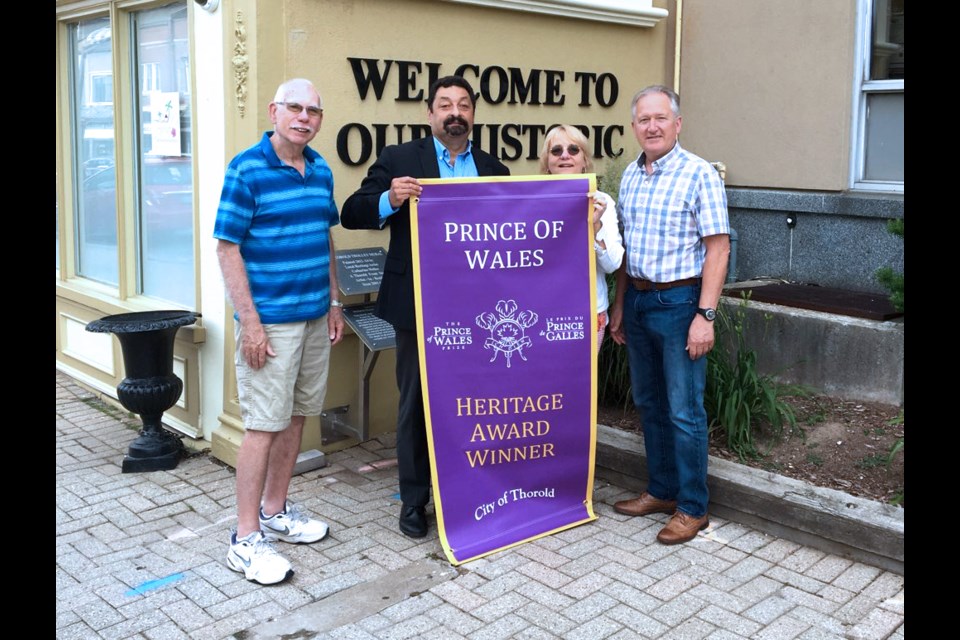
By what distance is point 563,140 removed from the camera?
4.60 m

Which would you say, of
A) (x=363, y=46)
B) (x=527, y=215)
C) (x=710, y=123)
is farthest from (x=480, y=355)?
(x=710, y=123)

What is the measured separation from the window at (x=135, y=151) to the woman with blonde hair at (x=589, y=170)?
101 inches

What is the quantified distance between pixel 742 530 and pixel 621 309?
1214 mm

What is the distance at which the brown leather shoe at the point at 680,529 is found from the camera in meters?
4.50

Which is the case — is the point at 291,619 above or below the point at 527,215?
below

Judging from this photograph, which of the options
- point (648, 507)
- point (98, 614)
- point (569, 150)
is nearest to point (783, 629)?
point (648, 507)

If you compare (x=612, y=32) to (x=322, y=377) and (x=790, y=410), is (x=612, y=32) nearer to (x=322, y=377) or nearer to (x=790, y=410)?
(x=790, y=410)

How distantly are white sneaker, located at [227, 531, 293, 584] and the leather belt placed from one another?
2037 mm

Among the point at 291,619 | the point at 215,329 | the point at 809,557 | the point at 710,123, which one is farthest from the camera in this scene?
the point at 710,123

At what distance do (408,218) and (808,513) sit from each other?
2276 millimetres

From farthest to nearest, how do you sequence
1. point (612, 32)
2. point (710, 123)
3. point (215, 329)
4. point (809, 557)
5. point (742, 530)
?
point (710, 123) → point (612, 32) → point (215, 329) → point (742, 530) → point (809, 557)

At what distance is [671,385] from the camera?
4.47m

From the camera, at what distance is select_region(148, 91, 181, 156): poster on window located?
6.14 m

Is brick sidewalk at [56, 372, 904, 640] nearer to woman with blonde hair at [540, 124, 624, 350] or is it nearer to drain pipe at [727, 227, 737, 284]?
woman with blonde hair at [540, 124, 624, 350]
